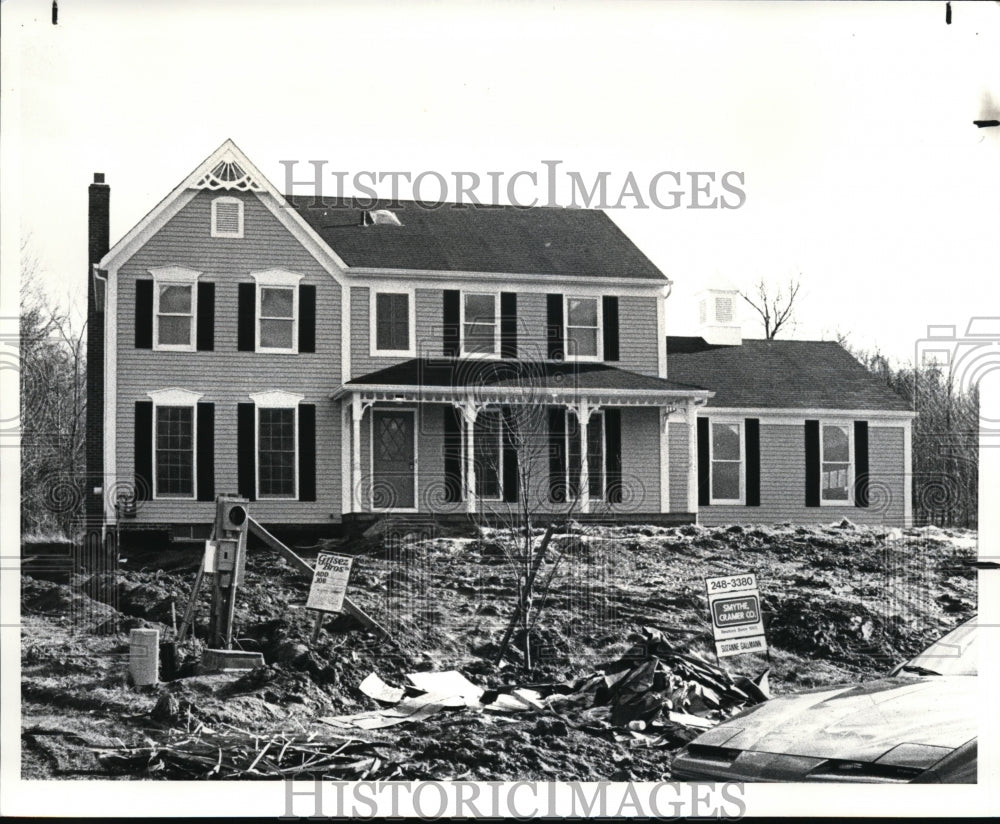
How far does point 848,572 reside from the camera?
43.0 feet

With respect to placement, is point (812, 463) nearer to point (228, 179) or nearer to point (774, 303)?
point (774, 303)

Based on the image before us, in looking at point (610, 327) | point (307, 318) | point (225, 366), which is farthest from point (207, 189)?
point (610, 327)

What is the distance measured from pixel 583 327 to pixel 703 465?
5.39 ft

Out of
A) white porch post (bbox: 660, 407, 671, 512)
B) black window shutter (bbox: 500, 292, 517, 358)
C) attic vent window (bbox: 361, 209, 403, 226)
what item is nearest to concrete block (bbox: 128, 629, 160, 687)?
black window shutter (bbox: 500, 292, 517, 358)

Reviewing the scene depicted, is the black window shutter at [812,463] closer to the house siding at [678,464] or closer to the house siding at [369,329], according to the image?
the house siding at [678,464]

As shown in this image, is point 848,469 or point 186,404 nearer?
point 186,404

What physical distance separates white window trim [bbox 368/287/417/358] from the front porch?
0.49 feet

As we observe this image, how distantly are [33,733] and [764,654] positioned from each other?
20.3 feet

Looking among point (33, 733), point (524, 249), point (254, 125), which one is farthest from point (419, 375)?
point (33, 733)

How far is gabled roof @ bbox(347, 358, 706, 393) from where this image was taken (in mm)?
12984

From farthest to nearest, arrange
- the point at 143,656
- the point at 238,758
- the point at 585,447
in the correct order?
1. the point at 585,447
2. the point at 143,656
3. the point at 238,758

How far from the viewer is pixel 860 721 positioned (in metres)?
11.7

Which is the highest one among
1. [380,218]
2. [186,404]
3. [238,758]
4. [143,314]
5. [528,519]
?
[380,218]

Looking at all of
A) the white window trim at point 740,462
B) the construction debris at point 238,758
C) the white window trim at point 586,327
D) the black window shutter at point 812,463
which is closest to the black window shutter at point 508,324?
the white window trim at point 586,327
